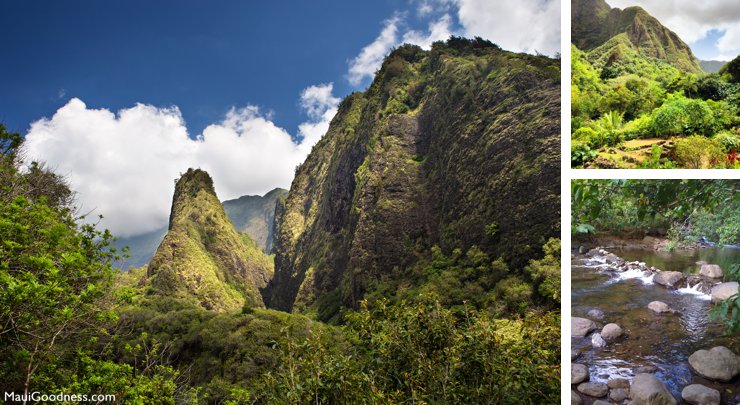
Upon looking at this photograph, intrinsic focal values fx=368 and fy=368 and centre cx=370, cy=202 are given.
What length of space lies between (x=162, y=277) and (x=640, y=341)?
→ 4141 cm

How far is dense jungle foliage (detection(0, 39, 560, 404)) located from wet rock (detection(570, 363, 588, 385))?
342 mm

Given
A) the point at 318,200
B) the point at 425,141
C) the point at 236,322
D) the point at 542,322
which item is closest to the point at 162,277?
the point at 236,322

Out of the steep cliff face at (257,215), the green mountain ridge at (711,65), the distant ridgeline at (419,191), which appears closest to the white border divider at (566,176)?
the green mountain ridge at (711,65)

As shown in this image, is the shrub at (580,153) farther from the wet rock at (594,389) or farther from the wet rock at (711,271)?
the wet rock at (594,389)

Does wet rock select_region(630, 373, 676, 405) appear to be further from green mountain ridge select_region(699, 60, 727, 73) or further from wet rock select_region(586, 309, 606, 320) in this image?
green mountain ridge select_region(699, 60, 727, 73)

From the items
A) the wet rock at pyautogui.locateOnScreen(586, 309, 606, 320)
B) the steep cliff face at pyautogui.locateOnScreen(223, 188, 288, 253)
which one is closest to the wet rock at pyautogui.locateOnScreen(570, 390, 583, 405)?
the wet rock at pyautogui.locateOnScreen(586, 309, 606, 320)

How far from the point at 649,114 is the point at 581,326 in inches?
50.0

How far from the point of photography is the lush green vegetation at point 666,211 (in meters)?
1.88

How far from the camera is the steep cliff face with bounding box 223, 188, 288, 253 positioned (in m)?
95.3

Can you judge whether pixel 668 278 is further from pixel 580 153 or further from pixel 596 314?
pixel 580 153

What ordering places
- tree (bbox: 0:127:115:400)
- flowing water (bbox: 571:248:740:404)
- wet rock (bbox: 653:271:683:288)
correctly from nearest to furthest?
1. flowing water (bbox: 571:248:740:404)
2. wet rock (bbox: 653:271:683:288)
3. tree (bbox: 0:127:115:400)

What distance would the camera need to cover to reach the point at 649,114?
2.02 metres

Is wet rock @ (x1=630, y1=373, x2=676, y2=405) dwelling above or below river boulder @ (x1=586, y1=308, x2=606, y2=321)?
below

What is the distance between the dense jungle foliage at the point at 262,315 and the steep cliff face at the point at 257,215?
39313 millimetres
